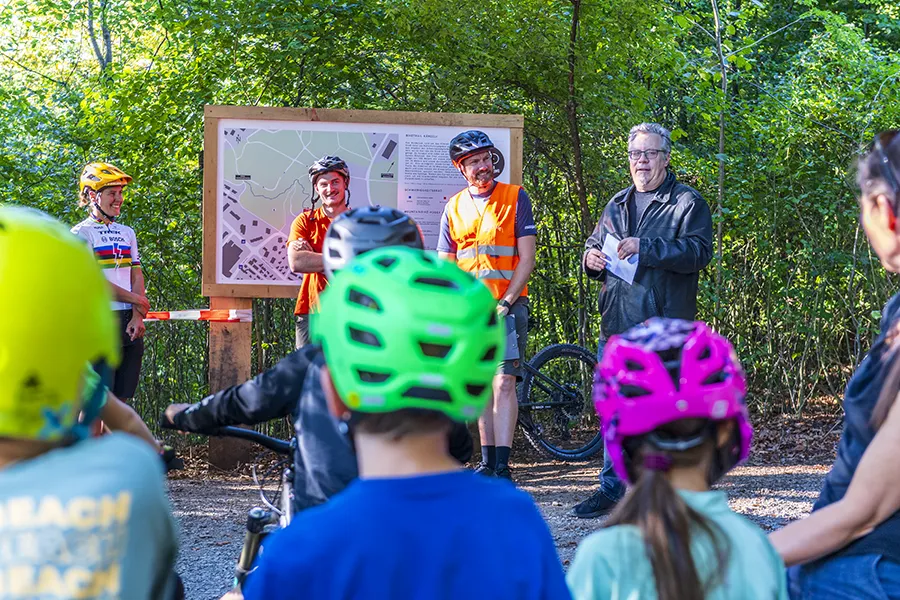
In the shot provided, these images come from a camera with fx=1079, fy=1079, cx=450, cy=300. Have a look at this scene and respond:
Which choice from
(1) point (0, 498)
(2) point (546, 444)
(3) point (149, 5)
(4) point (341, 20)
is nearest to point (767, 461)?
(2) point (546, 444)

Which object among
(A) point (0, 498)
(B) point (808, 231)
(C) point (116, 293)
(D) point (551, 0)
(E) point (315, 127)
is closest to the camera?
(A) point (0, 498)

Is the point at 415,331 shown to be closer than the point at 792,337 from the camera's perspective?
Yes

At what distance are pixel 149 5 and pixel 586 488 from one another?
6712mm

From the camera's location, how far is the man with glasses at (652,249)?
670 centimetres

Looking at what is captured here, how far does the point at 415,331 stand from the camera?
1820 mm

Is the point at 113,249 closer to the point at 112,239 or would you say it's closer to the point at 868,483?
the point at 112,239

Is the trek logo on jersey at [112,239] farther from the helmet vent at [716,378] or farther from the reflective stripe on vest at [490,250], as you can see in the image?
the helmet vent at [716,378]

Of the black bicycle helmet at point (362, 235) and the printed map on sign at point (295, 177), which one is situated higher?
the printed map on sign at point (295, 177)

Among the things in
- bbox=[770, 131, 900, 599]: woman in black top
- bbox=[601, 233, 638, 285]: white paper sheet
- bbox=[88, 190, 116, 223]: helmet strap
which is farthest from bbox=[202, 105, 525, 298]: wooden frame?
bbox=[770, 131, 900, 599]: woman in black top

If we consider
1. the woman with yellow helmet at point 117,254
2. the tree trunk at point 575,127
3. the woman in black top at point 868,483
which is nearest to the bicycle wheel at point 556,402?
the tree trunk at point 575,127

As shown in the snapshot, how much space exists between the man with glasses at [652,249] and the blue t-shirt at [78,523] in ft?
16.8

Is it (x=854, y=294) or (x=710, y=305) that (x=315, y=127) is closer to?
(x=710, y=305)

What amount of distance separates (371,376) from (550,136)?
8433 mm

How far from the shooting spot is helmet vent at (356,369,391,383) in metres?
1.83
